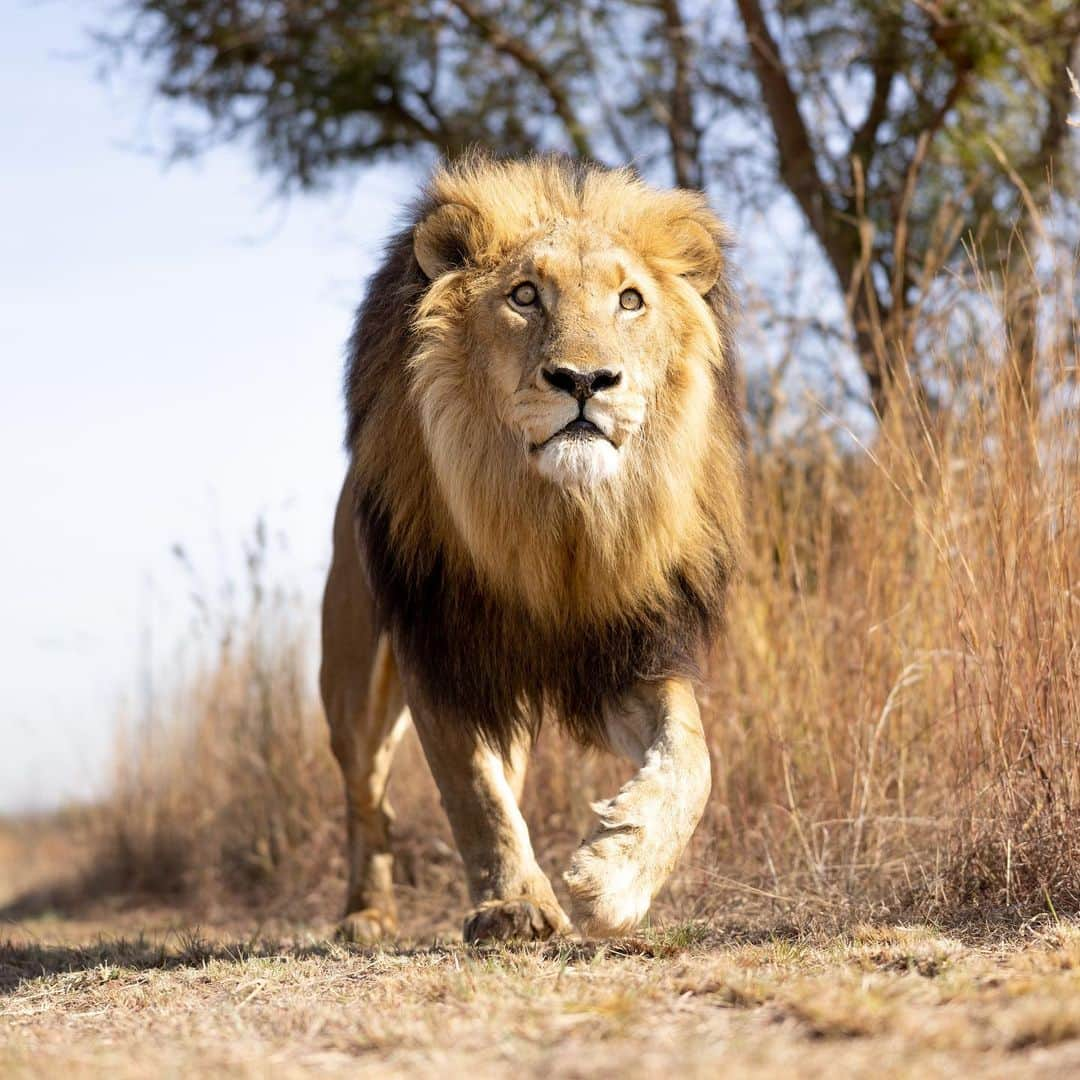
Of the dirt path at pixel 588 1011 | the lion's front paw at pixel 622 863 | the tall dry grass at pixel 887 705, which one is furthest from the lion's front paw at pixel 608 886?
the tall dry grass at pixel 887 705

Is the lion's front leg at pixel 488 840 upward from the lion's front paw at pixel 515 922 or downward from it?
upward

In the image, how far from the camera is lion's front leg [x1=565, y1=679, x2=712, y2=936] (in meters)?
2.99

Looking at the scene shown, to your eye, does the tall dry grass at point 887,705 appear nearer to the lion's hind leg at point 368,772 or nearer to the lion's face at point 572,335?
the lion's face at point 572,335

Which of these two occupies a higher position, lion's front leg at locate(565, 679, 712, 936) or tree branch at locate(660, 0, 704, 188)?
tree branch at locate(660, 0, 704, 188)

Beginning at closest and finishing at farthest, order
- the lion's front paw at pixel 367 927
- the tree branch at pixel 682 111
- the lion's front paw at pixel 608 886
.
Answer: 1. the lion's front paw at pixel 608 886
2. the lion's front paw at pixel 367 927
3. the tree branch at pixel 682 111

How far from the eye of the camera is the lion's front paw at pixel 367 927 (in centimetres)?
488

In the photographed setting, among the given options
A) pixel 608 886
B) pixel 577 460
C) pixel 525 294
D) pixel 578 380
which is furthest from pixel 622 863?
pixel 525 294

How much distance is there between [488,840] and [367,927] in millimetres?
1377

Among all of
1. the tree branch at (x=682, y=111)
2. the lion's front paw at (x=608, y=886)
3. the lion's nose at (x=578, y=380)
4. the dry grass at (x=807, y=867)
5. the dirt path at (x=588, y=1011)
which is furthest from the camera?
the tree branch at (x=682, y=111)

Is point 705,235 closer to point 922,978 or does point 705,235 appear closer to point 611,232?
point 611,232

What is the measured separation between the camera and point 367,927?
16.2 feet

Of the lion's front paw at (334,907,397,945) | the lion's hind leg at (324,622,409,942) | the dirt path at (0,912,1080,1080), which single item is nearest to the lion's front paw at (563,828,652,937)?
the dirt path at (0,912,1080,1080)

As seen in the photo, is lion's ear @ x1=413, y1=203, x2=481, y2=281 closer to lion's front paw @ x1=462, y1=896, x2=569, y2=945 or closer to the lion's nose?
the lion's nose

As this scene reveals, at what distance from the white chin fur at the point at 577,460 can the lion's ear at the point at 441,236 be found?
2.18ft
